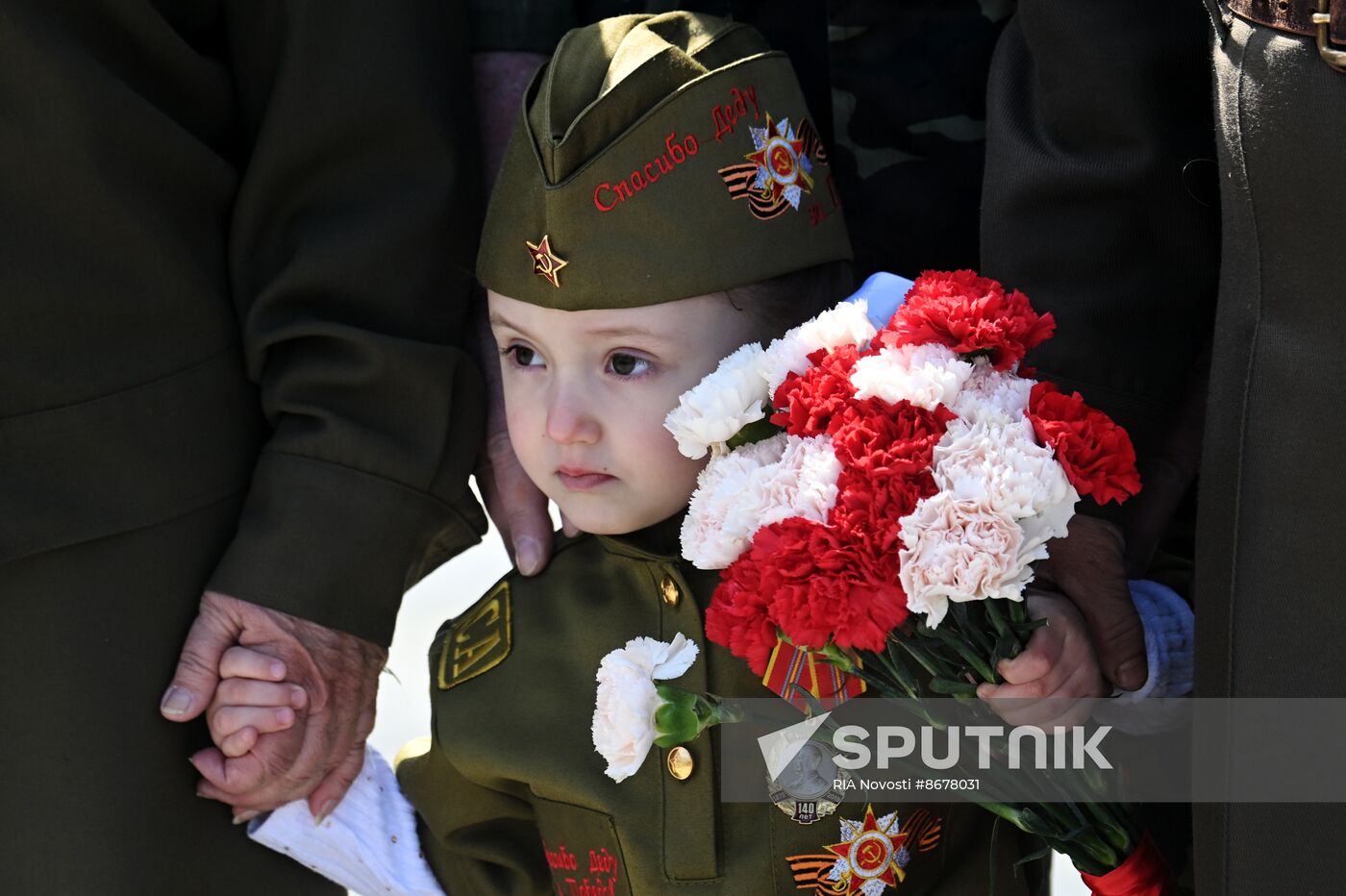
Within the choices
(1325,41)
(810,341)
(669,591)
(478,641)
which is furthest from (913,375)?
(478,641)

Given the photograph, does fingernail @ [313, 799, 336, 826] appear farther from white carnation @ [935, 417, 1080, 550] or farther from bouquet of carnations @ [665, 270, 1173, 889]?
white carnation @ [935, 417, 1080, 550]

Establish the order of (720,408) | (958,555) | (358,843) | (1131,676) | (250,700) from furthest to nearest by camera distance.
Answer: (358,843)
(250,700)
(1131,676)
(720,408)
(958,555)

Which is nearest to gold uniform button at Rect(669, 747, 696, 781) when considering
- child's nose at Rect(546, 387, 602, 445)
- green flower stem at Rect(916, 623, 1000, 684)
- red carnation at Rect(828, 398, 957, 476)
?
child's nose at Rect(546, 387, 602, 445)

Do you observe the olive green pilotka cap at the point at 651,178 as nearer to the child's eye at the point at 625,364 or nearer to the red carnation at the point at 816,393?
the child's eye at the point at 625,364

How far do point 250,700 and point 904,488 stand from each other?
1120 millimetres

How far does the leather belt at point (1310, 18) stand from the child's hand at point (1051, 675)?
66 cm

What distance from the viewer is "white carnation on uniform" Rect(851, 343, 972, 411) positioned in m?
1.58

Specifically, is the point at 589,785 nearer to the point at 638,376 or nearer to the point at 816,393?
Result: the point at 638,376

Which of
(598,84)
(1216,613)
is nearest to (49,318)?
(598,84)

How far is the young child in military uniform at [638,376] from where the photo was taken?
200 centimetres

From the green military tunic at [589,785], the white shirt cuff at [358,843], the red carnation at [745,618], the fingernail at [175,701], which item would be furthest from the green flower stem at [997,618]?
the fingernail at [175,701]

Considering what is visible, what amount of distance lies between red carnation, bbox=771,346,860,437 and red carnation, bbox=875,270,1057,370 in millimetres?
58

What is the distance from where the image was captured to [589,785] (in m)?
2.10

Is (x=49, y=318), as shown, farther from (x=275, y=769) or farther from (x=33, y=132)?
(x=275, y=769)
